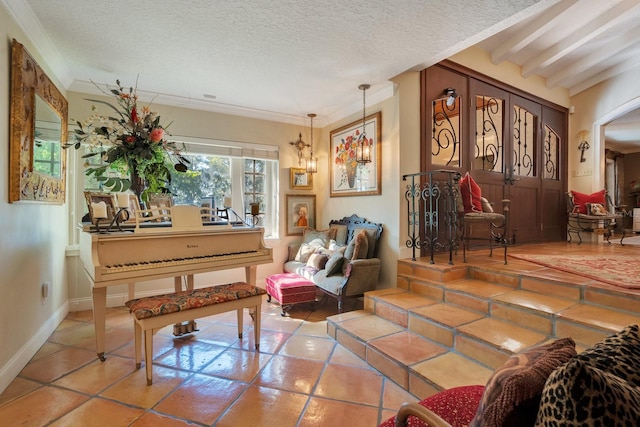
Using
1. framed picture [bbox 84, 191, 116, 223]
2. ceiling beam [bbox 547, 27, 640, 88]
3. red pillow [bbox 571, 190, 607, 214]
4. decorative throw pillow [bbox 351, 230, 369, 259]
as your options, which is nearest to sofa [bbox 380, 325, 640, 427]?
decorative throw pillow [bbox 351, 230, 369, 259]

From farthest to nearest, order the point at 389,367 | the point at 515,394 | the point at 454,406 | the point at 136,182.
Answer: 1. the point at 136,182
2. the point at 389,367
3. the point at 454,406
4. the point at 515,394

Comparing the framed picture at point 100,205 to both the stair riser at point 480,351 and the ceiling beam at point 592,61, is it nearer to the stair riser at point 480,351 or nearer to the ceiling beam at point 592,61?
the stair riser at point 480,351

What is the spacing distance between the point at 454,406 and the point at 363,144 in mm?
2767

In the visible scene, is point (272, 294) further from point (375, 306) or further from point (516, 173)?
point (516, 173)

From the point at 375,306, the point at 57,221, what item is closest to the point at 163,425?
the point at 375,306

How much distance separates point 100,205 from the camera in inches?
84.4

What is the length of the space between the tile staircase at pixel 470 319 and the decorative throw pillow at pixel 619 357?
1049mm

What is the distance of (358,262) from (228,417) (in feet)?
5.73

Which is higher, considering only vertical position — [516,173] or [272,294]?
[516,173]

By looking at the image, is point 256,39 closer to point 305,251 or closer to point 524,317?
point 305,251

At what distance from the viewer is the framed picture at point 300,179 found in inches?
166

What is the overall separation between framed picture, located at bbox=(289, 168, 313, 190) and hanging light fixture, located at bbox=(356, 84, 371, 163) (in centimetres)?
101

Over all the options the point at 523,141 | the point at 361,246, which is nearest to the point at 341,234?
the point at 361,246

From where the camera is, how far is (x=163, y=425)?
60.4 inches
